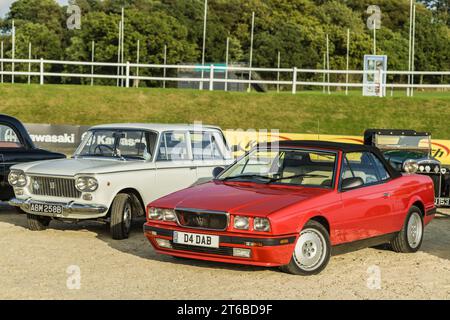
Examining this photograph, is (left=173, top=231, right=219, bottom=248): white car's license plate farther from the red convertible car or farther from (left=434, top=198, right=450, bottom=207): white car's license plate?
(left=434, top=198, right=450, bottom=207): white car's license plate

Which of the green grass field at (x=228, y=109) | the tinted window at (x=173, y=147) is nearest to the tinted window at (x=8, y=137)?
the tinted window at (x=173, y=147)

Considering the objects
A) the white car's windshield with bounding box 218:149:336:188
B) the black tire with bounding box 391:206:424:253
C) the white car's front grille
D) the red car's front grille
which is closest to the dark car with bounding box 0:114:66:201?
the white car's front grille

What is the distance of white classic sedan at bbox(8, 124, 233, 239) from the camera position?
1036 cm

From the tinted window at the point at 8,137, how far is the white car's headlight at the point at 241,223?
6.14 meters

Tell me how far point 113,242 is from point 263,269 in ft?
8.56

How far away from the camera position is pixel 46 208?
10.5 m

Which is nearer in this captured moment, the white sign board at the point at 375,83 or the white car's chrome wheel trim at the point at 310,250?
the white car's chrome wheel trim at the point at 310,250

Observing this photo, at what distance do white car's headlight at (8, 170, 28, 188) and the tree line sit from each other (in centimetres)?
5540

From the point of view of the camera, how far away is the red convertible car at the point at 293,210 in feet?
25.6

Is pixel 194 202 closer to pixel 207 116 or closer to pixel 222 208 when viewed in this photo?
pixel 222 208

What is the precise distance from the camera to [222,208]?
7906 millimetres

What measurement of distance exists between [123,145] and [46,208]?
5.01 ft

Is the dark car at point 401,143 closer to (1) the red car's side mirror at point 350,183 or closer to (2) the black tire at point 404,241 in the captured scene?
(2) the black tire at point 404,241
